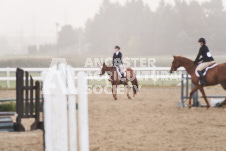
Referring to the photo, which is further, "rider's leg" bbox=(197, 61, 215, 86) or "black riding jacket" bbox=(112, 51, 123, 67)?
"black riding jacket" bbox=(112, 51, 123, 67)

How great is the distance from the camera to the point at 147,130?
938 cm

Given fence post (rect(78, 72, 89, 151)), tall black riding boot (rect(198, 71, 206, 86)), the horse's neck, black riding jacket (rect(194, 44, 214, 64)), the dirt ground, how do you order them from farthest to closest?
the horse's neck < tall black riding boot (rect(198, 71, 206, 86)) < black riding jacket (rect(194, 44, 214, 64)) < the dirt ground < fence post (rect(78, 72, 89, 151))

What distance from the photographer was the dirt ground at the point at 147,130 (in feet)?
24.4

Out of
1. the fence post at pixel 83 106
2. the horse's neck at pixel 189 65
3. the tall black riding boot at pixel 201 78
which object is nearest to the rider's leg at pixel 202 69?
the tall black riding boot at pixel 201 78

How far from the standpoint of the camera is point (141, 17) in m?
93.6

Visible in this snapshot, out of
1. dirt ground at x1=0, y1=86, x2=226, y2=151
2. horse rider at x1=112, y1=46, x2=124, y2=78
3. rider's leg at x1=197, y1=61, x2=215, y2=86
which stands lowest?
dirt ground at x1=0, y1=86, x2=226, y2=151

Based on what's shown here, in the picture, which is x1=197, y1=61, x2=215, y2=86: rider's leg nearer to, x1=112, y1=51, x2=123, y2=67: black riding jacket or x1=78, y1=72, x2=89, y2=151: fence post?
x1=112, y1=51, x2=123, y2=67: black riding jacket

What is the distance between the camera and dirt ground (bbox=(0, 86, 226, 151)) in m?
7.45

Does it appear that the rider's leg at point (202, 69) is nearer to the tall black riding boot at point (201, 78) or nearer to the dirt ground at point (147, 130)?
the tall black riding boot at point (201, 78)

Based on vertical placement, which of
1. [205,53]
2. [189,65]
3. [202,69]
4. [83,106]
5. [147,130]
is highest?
[205,53]

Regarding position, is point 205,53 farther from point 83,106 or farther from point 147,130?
point 83,106

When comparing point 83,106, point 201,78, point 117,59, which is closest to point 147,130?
point 201,78

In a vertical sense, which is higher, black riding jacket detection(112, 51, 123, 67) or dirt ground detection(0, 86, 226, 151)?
black riding jacket detection(112, 51, 123, 67)

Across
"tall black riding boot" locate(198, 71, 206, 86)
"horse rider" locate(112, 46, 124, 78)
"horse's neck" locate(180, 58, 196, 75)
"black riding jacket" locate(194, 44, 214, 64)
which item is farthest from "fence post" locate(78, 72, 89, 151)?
"horse rider" locate(112, 46, 124, 78)
